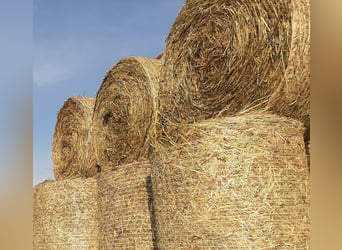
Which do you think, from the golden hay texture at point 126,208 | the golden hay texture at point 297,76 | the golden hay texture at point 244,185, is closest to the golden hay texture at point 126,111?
the golden hay texture at point 126,208

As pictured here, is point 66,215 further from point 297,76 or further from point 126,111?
point 297,76

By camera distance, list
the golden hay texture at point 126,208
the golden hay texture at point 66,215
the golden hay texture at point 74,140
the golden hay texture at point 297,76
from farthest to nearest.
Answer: the golden hay texture at point 74,140 → the golden hay texture at point 66,215 → the golden hay texture at point 126,208 → the golden hay texture at point 297,76

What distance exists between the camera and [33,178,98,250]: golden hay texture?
319cm

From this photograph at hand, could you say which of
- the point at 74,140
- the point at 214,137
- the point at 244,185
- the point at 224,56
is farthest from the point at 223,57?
the point at 74,140

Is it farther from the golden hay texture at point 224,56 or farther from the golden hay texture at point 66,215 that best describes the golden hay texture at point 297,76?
the golden hay texture at point 66,215

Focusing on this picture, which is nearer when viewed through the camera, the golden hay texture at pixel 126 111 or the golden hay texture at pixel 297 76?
the golden hay texture at pixel 297 76

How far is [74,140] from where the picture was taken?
11.3 ft

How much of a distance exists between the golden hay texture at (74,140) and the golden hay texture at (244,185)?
1.13 meters

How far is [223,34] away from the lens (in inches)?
96.7

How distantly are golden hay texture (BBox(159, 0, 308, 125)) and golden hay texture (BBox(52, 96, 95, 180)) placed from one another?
827mm

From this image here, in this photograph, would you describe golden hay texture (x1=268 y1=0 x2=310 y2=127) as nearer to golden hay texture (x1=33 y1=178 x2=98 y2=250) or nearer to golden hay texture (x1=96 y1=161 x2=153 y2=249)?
golden hay texture (x1=96 y1=161 x2=153 y2=249)

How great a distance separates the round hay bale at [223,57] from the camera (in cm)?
220
